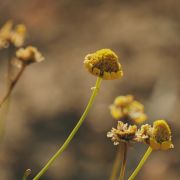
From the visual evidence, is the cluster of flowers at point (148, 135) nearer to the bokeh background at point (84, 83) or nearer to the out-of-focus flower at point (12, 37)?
the out-of-focus flower at point (12, 37)

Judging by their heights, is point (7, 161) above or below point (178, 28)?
below

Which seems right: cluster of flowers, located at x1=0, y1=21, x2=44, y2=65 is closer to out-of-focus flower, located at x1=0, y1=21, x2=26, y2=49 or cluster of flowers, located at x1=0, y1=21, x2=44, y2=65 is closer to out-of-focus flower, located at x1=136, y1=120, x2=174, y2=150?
out-of-focus flower, located at x1=0, y1=21, x2=26, y2=49

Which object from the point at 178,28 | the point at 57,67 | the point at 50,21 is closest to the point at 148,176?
the point at 57,67

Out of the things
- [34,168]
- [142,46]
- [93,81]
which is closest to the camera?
[34,168]

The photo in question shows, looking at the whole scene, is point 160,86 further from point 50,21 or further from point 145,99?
point 50,21

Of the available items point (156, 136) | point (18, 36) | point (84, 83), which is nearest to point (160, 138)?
point (156, 136)

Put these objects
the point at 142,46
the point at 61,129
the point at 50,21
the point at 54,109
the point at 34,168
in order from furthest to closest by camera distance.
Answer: the point at 50,21
the point at 142,46
the point at 54,109
the point at 61,129
the point at 34,168

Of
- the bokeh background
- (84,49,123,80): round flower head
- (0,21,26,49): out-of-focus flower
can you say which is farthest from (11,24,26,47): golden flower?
the bokeh background
